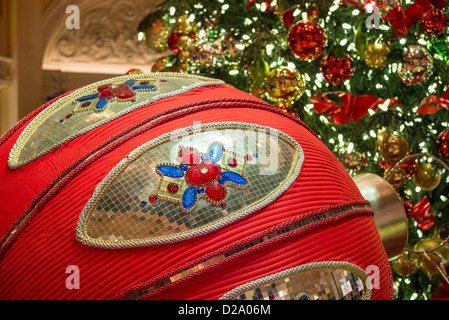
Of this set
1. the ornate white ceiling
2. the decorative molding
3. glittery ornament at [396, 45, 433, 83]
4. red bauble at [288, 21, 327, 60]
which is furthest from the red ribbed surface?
the ornate white ceiling

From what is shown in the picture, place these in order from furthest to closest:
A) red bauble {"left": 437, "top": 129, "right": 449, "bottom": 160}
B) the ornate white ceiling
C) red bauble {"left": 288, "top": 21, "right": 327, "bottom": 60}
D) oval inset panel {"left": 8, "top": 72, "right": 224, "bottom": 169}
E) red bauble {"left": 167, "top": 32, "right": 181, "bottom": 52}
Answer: the ornate white ceiling
red bauble {"left": 167, "top": 32, "right": 181, "bottom": 52}
red bauble {"left": 437, "top": 129, "right": 449, "bottom": 160}
red bauble {"left": 288, "top": 21, "right": 327, "bottom": 60}
oval inset panel {"left": 8, "top": 72, "right": 224, "bottom": 169}

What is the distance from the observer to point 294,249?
0.65m

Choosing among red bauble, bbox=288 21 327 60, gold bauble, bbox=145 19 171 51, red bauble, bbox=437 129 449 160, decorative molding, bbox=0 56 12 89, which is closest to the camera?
red bauble, bbox=288 21 327 60

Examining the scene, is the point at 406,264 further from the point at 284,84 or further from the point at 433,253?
the point at 284,84

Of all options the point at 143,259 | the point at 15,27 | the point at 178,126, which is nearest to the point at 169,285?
the point at 143,259

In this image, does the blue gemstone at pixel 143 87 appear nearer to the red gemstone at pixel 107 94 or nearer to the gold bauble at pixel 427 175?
the red gemstone at pixel 107 94

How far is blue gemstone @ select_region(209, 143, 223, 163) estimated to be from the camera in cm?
66

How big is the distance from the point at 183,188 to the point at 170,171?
0.02m

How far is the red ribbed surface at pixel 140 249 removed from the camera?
615mm

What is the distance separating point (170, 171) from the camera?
647 mm

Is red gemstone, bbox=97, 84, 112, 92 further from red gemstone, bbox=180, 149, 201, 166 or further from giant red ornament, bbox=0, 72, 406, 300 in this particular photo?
red gemstone, bbox=180, 149, 201, 166

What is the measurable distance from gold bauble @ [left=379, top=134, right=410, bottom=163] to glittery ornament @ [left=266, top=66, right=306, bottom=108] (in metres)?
0.25

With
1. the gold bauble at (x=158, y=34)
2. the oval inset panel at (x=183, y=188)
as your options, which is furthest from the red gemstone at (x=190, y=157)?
the gold bauble at (x=158, y=34)
